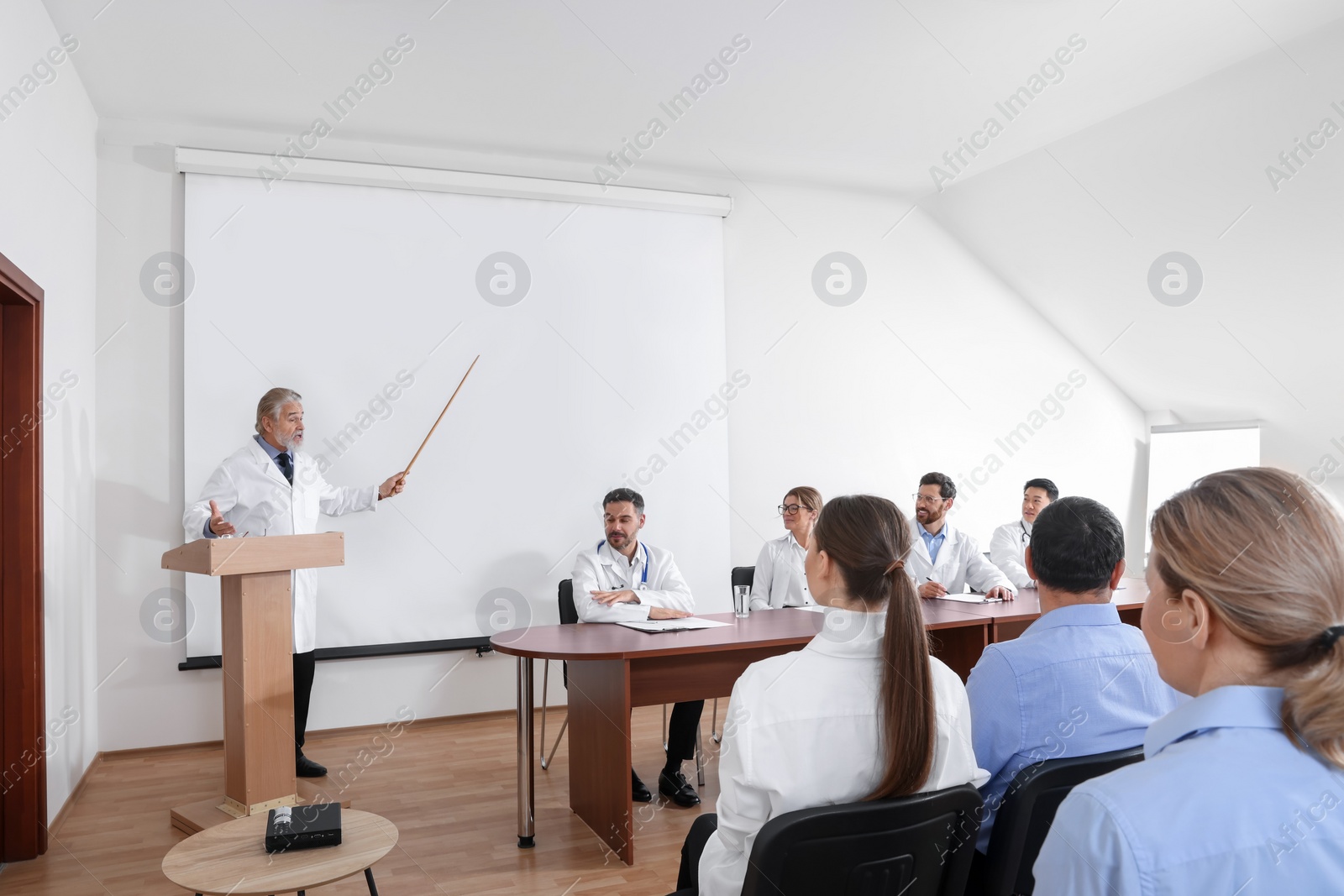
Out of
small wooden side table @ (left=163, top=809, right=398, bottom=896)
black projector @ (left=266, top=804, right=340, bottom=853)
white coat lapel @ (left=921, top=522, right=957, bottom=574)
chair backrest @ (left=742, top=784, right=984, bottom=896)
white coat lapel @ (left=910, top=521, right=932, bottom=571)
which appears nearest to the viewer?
chair backrest @ (left=742, top=784, right=984, bottom=896)

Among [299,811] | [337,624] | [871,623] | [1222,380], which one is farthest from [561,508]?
[1222,380]

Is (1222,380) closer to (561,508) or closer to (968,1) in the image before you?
(968,1)

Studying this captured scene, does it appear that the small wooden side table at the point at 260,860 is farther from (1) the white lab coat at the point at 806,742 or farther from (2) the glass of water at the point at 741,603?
(2) the glass of water at the point at 741,603

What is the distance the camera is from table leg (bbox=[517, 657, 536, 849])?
3209mm

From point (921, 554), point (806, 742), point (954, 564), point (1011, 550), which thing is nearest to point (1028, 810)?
point (806, 742)

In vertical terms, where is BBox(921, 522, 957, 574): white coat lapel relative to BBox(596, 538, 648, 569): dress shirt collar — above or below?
below

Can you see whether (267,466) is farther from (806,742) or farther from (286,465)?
(806,742)

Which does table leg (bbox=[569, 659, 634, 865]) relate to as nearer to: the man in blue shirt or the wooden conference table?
the wooden conference table

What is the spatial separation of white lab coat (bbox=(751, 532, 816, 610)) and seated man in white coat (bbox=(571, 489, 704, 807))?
694 millimetres

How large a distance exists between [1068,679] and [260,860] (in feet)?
5.89

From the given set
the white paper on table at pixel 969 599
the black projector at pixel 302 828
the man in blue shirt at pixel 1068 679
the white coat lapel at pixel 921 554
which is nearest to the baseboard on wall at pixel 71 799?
the black projector at pixel 302 828

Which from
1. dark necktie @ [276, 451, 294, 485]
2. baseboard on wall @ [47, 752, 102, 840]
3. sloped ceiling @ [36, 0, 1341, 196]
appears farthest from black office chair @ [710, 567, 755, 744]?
baseboard on wall @ [47, 752, 102, 840]

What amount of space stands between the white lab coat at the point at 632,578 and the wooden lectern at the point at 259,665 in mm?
988

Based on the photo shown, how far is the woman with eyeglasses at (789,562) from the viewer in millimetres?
4449
